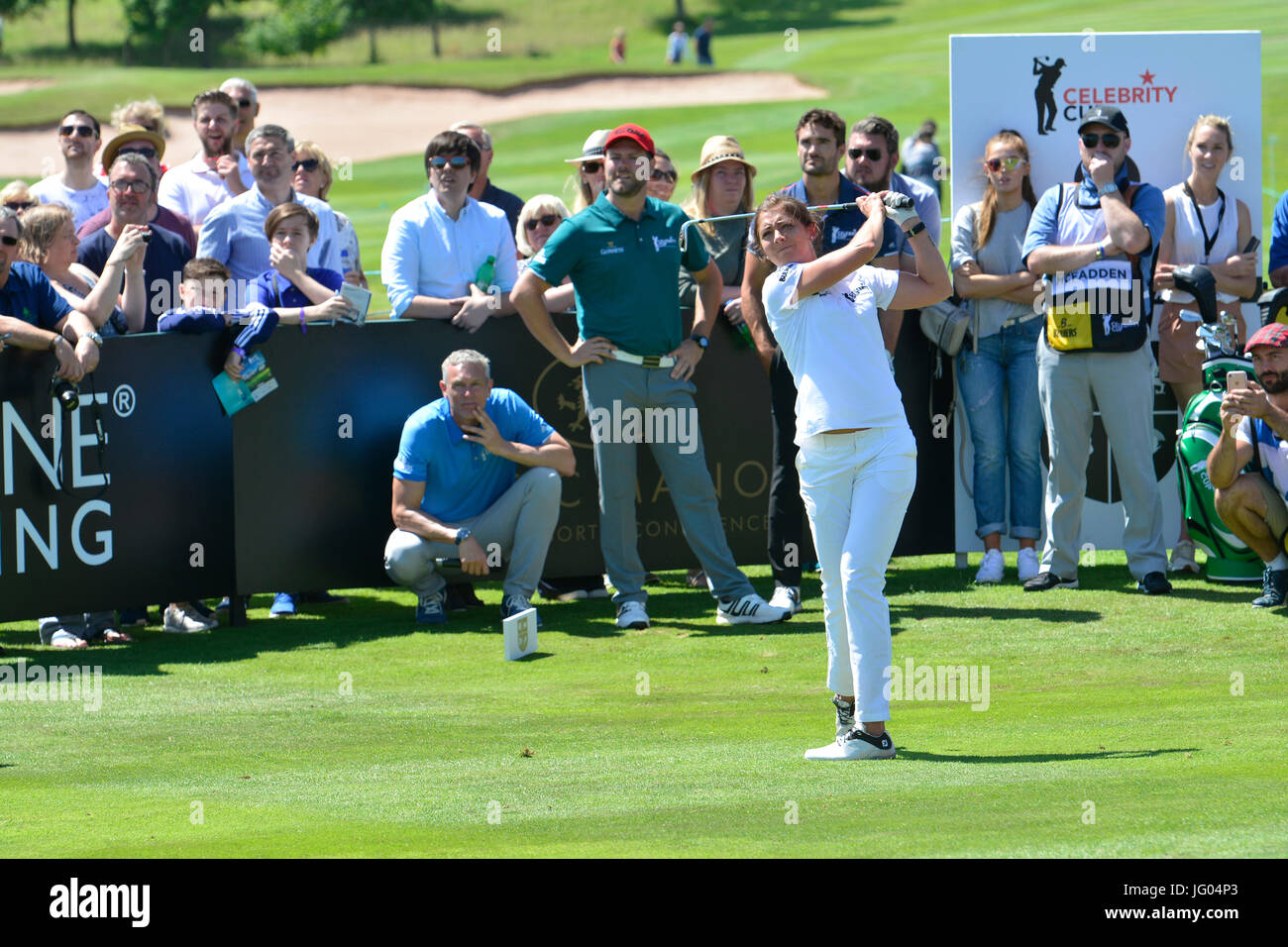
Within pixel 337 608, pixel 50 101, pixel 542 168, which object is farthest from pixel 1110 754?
pixel 50 101

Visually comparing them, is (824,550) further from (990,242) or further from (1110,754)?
(990,242)

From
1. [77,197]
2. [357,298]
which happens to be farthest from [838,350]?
[77,197]

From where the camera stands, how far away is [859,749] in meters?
6.96

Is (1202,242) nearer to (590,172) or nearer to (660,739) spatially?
(590,172)

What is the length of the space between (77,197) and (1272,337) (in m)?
7.62

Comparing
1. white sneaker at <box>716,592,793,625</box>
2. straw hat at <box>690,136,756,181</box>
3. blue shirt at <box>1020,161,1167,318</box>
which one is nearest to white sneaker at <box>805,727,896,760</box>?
white sneaker at <box>716,592,793,625</box>

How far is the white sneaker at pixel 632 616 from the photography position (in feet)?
33.6

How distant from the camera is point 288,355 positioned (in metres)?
10.6

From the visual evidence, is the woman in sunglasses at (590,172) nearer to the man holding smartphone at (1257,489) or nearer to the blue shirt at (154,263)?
the blue shirt at (154,263)

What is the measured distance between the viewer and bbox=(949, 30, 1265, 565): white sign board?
11445 mm

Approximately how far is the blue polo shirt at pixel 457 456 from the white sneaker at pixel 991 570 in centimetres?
282

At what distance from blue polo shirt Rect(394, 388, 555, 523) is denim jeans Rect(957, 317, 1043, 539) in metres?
2.69

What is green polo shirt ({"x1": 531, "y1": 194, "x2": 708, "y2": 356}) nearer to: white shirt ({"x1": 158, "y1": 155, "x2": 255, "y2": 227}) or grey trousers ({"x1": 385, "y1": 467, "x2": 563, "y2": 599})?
grey trousers ({"x1": 385, "y1": 467, "x2": 563, "y2": 599})
